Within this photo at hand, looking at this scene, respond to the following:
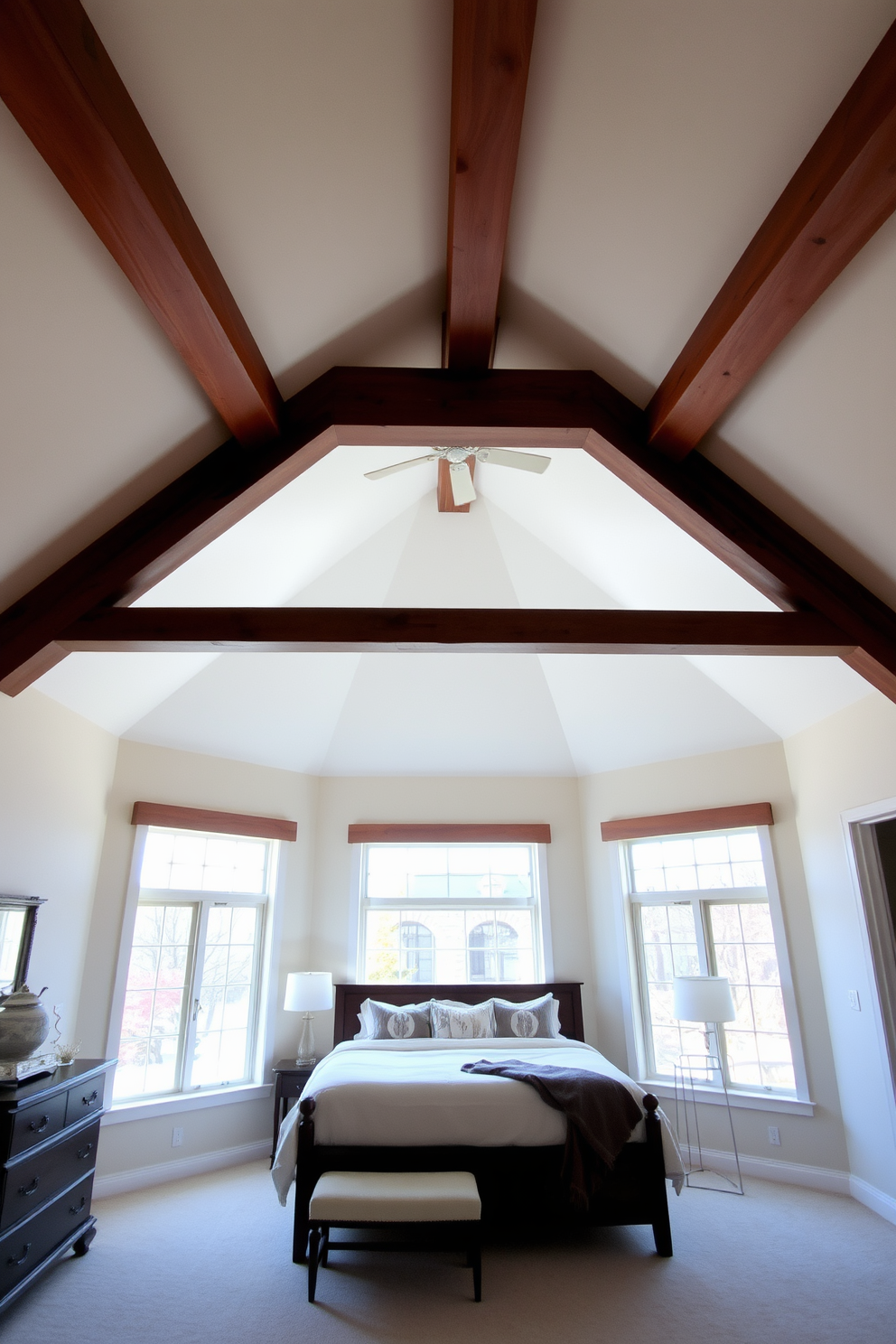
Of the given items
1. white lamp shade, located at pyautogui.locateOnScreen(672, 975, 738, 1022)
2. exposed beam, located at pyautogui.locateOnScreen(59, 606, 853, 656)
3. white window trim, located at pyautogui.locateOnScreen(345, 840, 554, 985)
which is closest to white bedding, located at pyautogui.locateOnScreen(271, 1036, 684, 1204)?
white lamp shade, located at pyautogui.locateOnScreen(672, 975, 738, 1022)

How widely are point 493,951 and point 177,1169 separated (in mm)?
2629

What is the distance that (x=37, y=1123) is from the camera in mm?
3076

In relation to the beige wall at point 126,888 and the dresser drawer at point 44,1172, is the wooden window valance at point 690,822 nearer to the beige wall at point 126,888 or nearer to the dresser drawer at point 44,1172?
the beige wall at point 126,888

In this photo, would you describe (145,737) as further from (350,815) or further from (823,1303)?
(823,1303)

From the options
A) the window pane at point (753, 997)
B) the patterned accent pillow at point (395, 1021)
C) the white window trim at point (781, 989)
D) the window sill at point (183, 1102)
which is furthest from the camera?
the patterned accent pillow at point (395, 1021)

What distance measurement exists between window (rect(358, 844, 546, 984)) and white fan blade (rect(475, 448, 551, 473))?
3.79 meters

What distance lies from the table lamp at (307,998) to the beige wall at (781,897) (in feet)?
6.99

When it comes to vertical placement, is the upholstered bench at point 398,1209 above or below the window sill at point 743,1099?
below

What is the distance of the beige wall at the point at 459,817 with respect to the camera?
5.96m

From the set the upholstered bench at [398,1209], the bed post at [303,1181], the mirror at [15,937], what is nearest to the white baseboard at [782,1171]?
the upholstered bench at [398,1209]

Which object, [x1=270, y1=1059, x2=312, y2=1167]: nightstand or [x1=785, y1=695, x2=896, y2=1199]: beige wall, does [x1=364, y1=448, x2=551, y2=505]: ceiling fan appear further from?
[x1=270, y1=1059, x2=312, y2=1167]: nightstand

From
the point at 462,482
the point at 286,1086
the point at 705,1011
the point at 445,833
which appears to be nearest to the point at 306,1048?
the point at 286,1086

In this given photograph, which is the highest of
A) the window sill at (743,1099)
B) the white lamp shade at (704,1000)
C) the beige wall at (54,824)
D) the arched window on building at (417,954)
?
the beige wall at (54,824)

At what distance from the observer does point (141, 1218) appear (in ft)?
13.2
